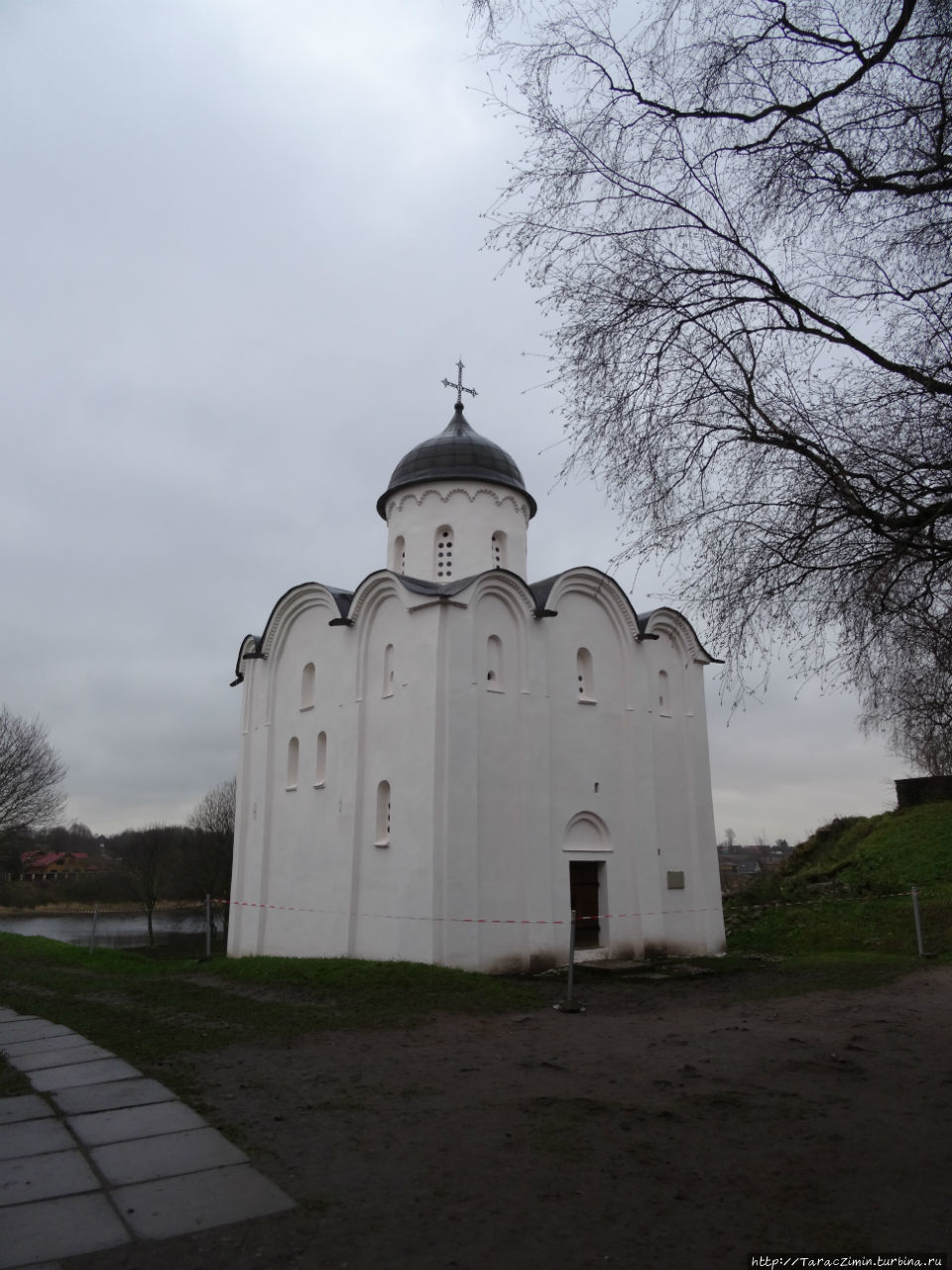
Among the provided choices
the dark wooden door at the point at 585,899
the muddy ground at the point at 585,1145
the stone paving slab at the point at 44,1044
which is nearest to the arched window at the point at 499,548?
the dark wooden door at the point at 585,899

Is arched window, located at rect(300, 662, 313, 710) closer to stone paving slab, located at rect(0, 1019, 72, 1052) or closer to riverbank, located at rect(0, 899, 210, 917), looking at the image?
stone paving slab, located at rect(0, 1019, 72, 1052)

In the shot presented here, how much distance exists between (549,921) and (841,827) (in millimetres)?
16885

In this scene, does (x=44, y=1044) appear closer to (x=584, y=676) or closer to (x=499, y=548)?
(x=584, y=676)

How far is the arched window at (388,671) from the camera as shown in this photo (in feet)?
54.1

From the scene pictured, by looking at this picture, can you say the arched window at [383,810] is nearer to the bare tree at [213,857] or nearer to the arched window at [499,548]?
the arched window at [499,548]

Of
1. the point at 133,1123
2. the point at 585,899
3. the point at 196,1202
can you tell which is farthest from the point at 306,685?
the point at 196,1202

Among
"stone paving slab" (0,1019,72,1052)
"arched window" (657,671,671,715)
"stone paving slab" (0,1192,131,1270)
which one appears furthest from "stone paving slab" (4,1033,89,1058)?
"arched window" (657,671,671,715)

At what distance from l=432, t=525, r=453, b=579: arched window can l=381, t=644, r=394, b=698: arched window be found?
2.79 m

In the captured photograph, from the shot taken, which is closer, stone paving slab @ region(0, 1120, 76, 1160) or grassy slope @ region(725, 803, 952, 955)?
stone paving slab @ region(0, 1120, 76, 1160)

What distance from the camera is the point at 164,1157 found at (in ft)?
16.9

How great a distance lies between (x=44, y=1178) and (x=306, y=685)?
14.3 m

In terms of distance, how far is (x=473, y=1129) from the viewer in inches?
230

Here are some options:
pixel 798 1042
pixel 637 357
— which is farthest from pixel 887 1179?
pixel 637 357

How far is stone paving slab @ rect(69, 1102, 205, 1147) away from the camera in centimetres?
554
